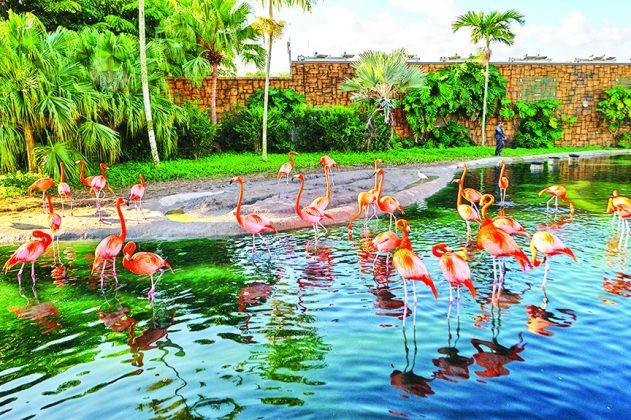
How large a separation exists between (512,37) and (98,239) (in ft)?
71.3

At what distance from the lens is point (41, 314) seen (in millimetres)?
5633

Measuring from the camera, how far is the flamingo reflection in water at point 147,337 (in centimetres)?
458

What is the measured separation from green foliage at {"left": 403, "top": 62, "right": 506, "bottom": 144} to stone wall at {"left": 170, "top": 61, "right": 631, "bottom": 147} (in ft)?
2.51

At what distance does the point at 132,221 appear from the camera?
9680mm

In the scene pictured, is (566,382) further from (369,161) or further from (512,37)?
(512,37)

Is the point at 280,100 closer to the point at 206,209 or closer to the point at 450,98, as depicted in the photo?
the point at 450,98

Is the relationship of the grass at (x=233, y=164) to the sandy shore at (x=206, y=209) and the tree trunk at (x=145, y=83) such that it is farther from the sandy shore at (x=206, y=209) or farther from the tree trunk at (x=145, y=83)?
the sandy shore at (x=206, y=209)

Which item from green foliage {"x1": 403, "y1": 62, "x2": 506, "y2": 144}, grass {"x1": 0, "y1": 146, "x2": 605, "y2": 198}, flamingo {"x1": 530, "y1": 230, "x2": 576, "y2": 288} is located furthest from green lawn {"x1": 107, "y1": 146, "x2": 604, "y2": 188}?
flamingo {"x1": 530, "y1": 230, "x2": 576, "y2": 288}

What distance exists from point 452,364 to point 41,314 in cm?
433

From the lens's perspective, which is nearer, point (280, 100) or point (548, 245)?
point (548, 245)

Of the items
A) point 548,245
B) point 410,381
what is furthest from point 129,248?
point 548,245

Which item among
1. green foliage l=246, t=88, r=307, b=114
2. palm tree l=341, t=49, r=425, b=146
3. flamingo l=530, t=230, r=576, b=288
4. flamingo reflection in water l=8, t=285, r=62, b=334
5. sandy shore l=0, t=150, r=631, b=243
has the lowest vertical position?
flamingo reflection in water l=8, t=285, r=62, b=334

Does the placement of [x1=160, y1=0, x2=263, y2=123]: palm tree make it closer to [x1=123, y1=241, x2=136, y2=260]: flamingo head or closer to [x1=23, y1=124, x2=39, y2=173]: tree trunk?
[x1=23, y1=124, x2=39, y2=173]: tree trunk

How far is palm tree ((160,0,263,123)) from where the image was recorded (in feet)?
61.8
